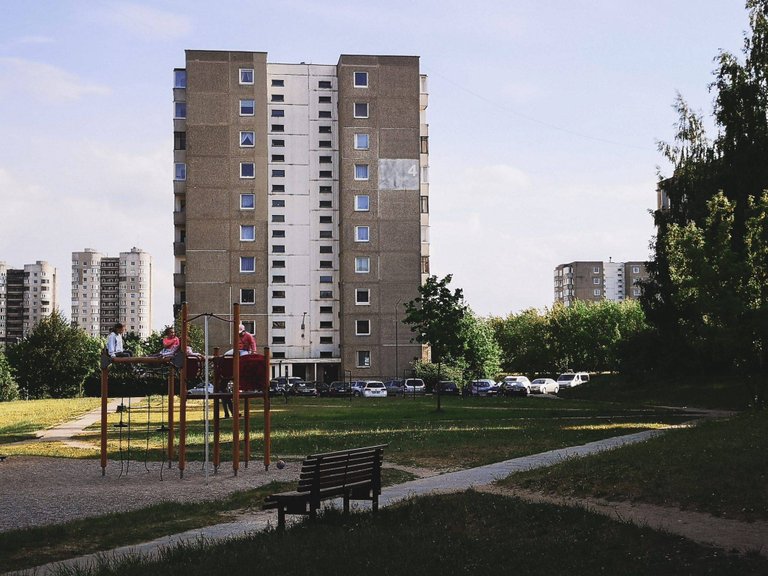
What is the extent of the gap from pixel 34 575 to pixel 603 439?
1894cm

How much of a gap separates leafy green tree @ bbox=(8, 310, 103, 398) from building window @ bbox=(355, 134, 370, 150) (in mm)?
32790

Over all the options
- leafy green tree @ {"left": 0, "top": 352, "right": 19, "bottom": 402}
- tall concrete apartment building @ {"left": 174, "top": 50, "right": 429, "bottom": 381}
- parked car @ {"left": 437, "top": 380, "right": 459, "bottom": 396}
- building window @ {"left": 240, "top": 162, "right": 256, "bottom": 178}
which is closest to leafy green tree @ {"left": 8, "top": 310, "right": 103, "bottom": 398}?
leafy green tree @ {"left": 0, "top": 352, "right": 19, "bottom": 402}

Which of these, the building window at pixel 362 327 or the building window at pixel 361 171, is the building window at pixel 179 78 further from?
the building window at pixel 362 327

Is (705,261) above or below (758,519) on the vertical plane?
above

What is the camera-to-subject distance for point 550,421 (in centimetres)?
3747

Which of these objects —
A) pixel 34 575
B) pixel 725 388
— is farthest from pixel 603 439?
pixel 725 388

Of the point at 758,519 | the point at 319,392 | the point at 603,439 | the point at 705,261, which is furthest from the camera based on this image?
the point at 319,392

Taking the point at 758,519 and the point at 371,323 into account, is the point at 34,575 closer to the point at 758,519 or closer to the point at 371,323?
the point at 758,519

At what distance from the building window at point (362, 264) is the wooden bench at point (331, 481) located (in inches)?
3444

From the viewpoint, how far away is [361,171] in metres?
102

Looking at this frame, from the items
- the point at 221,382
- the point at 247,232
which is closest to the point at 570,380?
the point at 247,232

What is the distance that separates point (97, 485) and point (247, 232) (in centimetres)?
8300

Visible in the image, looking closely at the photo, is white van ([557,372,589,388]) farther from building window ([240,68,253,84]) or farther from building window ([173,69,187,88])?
building window ([173,69,187,88])

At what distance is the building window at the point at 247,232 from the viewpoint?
3996 inches
